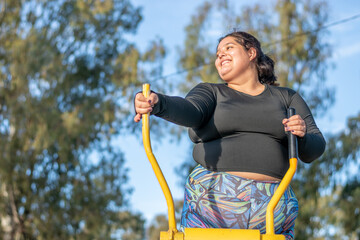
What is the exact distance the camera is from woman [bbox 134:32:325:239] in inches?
86.4

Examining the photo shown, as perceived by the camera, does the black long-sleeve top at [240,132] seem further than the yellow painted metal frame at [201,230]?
Yes

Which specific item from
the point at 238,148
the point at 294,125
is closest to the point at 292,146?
the point at 294,125

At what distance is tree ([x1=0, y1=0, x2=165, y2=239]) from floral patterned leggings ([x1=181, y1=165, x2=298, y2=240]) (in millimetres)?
12870

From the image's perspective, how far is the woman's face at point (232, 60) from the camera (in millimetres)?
2521

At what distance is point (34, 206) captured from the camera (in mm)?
15633

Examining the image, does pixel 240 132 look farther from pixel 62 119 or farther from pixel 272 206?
pixel 62 119

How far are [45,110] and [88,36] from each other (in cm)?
359

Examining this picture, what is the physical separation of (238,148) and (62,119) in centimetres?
1330

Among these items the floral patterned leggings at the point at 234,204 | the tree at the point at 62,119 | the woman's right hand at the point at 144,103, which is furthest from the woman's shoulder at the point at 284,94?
the tree at the point at 62,119

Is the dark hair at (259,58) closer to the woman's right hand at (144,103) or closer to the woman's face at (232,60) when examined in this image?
the woman's face at (232,60)

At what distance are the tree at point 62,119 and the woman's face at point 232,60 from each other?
1264 cm

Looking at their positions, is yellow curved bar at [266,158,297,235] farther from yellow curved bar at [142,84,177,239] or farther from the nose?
the nose

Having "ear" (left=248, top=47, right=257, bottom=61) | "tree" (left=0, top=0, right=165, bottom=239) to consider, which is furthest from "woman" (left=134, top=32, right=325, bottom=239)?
"tree" (left=0, top=0, right=165, bottom=239)

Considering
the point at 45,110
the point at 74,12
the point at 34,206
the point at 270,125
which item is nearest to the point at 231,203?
the point at 270,125
